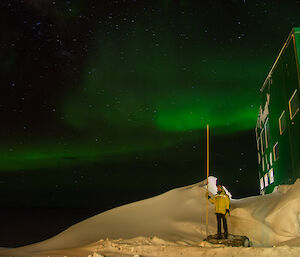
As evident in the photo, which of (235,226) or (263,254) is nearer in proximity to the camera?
(263,254)

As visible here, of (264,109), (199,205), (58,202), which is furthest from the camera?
(58,202)

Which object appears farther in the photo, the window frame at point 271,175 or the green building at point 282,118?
the window frame at point 271,175

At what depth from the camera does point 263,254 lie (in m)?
7.19

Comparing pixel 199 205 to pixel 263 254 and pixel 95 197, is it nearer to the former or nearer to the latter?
pixel 263 254

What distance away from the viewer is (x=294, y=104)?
14.2 meters

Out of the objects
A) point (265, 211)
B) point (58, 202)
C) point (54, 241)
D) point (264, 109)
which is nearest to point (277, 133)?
point (264, 109)

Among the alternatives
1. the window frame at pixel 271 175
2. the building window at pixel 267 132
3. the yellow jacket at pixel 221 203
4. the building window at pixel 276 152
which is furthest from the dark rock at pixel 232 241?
the building window at pixel 267 132

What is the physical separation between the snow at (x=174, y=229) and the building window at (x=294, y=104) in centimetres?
341

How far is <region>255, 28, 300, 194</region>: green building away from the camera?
554 inches

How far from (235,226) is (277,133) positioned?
7646 mm

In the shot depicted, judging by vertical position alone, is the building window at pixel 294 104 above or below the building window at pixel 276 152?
above

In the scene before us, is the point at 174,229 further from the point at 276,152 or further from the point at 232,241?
the point at 276,152

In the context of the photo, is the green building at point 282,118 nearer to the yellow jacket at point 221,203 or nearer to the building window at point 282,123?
the building window at point 282,123

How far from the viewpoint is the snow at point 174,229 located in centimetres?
820
